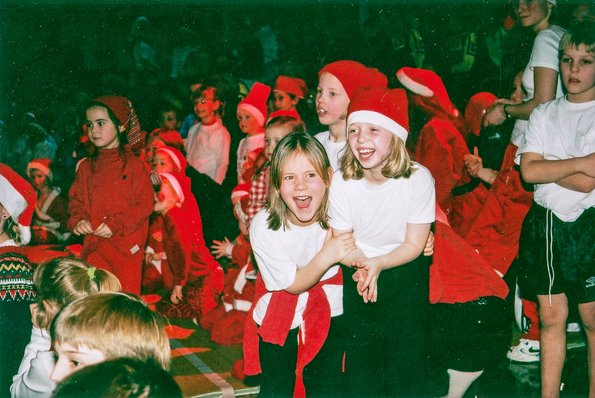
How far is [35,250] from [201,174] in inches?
57.1

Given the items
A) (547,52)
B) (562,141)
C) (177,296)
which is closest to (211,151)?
(177,296)

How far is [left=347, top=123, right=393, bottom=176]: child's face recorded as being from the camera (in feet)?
9.36

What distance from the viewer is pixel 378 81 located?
10.9 feet

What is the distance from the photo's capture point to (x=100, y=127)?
4.17 metres

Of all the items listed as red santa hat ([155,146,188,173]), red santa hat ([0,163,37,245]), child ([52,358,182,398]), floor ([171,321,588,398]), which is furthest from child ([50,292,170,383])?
red santa hat ([155,146,188,173])

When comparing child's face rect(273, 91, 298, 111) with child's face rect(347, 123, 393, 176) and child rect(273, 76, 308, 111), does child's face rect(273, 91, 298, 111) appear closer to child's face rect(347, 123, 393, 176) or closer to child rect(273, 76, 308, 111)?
child rect(273, 76, 308, 111)

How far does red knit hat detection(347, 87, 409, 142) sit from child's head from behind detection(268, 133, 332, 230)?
245mm

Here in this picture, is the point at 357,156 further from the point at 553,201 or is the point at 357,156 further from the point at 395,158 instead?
the point at 553,201

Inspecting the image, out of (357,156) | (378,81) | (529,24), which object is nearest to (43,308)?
(357,156)

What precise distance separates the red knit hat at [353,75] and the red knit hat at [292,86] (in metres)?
1.77

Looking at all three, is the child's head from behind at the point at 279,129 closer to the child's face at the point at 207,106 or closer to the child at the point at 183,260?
the child at the point at 183,260

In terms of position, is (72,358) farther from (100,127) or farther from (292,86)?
(292,86)

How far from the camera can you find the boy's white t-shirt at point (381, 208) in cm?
285

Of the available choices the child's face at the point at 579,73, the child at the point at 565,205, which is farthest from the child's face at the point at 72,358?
the child's face at the point at 579,73
